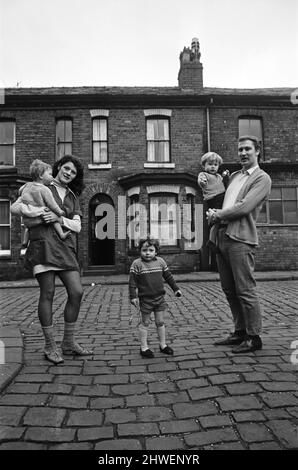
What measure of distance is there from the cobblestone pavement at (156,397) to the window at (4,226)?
10.9 metres

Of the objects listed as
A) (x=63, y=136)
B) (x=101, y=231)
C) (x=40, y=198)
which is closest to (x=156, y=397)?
(x=40, y=198)

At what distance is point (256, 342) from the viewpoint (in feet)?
12.0

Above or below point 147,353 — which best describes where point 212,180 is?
above

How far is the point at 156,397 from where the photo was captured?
2.67 m

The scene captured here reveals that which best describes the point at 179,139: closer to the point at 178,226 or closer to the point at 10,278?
the point at 178,226

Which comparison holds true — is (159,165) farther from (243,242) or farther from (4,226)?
(243,242)

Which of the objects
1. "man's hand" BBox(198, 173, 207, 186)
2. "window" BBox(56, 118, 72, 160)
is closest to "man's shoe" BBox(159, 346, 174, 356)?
"man's hand" BBox(198, 173, 207, 186)

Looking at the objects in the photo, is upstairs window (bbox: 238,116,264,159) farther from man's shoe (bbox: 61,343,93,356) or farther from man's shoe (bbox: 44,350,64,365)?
man's shoe (bbox: 44,350,64,365)

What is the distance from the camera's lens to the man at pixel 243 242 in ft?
12.0

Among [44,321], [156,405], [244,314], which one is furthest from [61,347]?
[244,314]

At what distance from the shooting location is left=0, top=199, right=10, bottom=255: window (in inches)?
575

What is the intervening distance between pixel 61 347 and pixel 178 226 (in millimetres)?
11195

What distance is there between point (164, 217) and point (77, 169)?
35.7 feet

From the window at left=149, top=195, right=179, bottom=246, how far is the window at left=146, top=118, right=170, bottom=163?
180 centimetres
